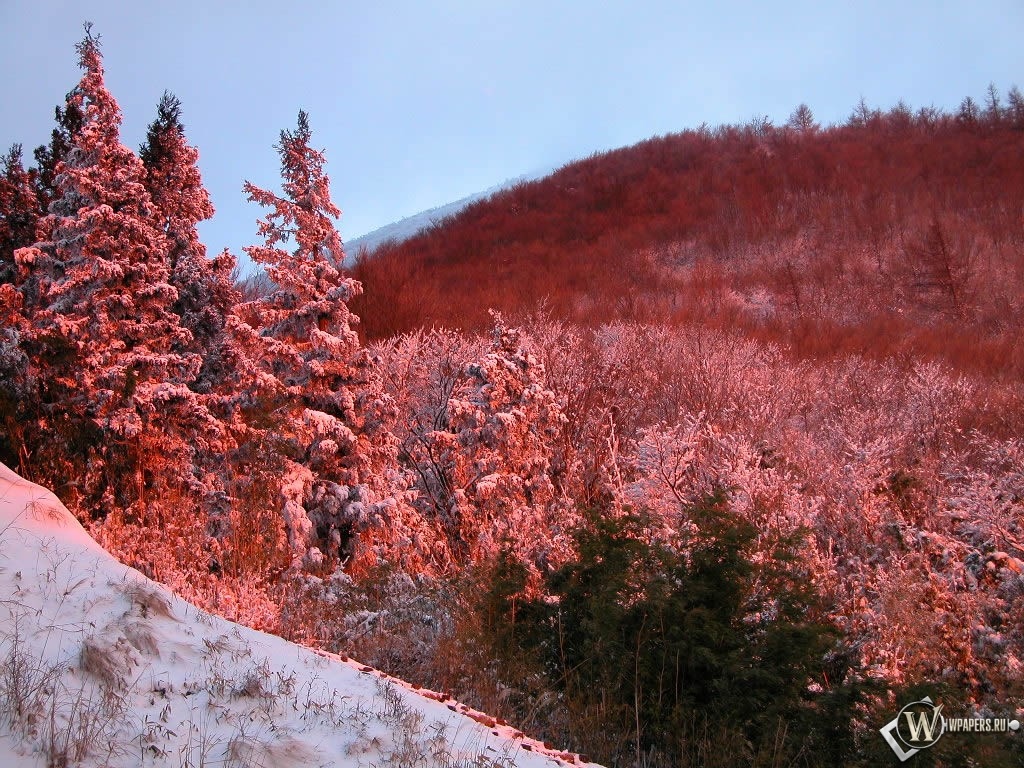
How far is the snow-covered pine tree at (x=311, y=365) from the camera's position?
8.48 m

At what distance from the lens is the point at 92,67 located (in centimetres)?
1115

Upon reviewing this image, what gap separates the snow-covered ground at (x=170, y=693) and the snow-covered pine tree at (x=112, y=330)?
4.45 m

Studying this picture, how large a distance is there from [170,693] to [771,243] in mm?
28867

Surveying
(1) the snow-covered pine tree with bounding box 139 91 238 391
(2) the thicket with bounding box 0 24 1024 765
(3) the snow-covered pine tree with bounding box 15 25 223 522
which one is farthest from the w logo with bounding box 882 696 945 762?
(1) the snow-covered pine tree with bounding box 139 91 238 391

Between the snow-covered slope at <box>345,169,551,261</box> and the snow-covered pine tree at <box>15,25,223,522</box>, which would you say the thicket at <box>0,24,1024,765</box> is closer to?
the snow-covered pine tree at <box>15,25,223,522</box>

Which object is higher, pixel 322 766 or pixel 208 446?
pixel 208 446

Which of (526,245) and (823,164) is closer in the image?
(526,245)

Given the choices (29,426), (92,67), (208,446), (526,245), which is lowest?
(208,446)

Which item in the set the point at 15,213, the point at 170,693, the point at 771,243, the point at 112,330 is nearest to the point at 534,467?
the point at 112,330

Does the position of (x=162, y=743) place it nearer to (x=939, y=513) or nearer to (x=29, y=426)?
(x=29, y=426)

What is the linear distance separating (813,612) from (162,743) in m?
4.08

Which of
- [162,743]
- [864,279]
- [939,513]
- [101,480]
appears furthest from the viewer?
[864,279]

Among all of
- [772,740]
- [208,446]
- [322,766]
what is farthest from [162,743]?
[208,446]

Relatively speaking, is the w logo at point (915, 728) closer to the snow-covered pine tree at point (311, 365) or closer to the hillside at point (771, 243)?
the snow-covered pine tree at point (311, 365)
